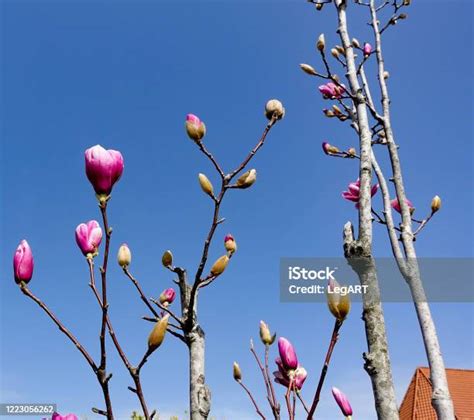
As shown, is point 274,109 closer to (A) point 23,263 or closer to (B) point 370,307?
(B) point 370,307

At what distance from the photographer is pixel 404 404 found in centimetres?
1298

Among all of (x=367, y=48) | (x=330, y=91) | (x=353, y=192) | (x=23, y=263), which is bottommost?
(x=23, y=263)

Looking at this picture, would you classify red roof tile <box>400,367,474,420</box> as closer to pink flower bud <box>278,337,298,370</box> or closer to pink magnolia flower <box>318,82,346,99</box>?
pink magnolia flower <box>318,82,346,99</box>

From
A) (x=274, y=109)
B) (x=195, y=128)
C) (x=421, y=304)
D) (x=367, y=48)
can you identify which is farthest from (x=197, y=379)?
(x=367, y=48)

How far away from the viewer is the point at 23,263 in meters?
1.22

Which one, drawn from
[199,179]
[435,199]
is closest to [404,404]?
[435,199]

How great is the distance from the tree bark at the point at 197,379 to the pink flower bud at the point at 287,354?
0.75ft

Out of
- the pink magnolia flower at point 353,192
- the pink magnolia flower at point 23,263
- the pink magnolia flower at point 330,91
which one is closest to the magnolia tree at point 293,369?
the pink magnolia flower at point 23,263

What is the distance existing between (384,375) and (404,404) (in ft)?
42.5

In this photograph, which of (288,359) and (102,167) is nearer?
(102,167)

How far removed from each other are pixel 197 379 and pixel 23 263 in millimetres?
561

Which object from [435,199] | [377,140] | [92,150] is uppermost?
[377,140]

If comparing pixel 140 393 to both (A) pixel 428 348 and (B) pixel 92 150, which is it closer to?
(B) pixel 92 150

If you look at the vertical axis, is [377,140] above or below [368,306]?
above
